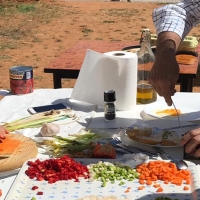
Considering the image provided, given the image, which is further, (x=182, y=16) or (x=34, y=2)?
(x=34, y=2)

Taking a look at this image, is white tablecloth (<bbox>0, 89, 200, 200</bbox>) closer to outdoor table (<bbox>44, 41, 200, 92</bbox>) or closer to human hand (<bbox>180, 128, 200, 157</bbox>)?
human hand (<bbox>180, 128, 200, 157</bbox>)

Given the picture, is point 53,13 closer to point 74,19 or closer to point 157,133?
point 74,19

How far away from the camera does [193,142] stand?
5.32 ft

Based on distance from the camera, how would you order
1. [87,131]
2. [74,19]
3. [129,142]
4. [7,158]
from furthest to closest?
[74,19], [87,131], [129,142], [7,158]

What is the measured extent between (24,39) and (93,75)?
6103 mm

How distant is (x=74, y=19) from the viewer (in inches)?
397

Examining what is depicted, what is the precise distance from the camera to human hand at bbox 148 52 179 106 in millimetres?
1826

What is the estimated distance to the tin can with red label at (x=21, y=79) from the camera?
93.7 inches

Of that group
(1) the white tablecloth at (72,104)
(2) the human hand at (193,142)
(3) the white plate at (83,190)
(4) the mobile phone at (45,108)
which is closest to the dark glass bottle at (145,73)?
(1) the white tablecloth at (72,104)

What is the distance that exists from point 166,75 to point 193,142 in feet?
1.07

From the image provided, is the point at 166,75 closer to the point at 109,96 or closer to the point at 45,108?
the point at 109,96

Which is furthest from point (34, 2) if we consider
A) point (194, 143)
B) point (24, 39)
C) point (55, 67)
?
point (194, 143)

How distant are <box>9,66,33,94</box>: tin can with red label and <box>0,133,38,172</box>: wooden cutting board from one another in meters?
0.64

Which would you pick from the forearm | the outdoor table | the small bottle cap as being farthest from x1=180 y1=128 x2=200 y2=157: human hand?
the outdoor table
